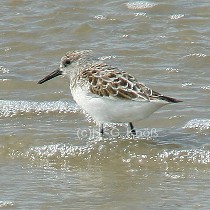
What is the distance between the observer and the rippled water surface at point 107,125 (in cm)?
714

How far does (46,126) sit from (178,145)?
154 centimetres

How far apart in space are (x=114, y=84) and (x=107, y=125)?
3.18 feet

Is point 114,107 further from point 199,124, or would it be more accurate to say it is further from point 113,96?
point 199,124

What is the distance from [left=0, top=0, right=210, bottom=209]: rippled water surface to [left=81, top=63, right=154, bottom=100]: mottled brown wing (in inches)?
22.3

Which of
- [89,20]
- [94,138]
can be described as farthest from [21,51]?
[94,138]

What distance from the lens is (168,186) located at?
7.19m

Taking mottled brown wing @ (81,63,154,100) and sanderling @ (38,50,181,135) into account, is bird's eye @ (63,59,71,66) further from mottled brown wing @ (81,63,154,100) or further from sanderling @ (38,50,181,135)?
mottled brown wing @ (81,63,154,100)

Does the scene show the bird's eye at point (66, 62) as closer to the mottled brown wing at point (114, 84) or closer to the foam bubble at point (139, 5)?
the mottled brown wing at point (114, 84)

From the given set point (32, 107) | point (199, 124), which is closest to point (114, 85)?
point (199, 124)

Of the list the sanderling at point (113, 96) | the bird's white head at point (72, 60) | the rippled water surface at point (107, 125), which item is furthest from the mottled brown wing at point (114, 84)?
the rippled water surface at point (107, 125)

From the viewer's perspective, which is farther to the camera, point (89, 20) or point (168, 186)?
point (89, 20)

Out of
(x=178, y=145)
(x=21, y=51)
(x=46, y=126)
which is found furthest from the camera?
(x=21, y=51)

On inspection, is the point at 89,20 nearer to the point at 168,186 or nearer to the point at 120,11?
the point at 120,11

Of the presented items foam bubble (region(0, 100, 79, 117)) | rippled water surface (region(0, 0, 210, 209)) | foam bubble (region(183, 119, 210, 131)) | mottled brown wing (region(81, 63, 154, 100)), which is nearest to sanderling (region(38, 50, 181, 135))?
mottled brown wing (region(81, 63, 154, 100))
